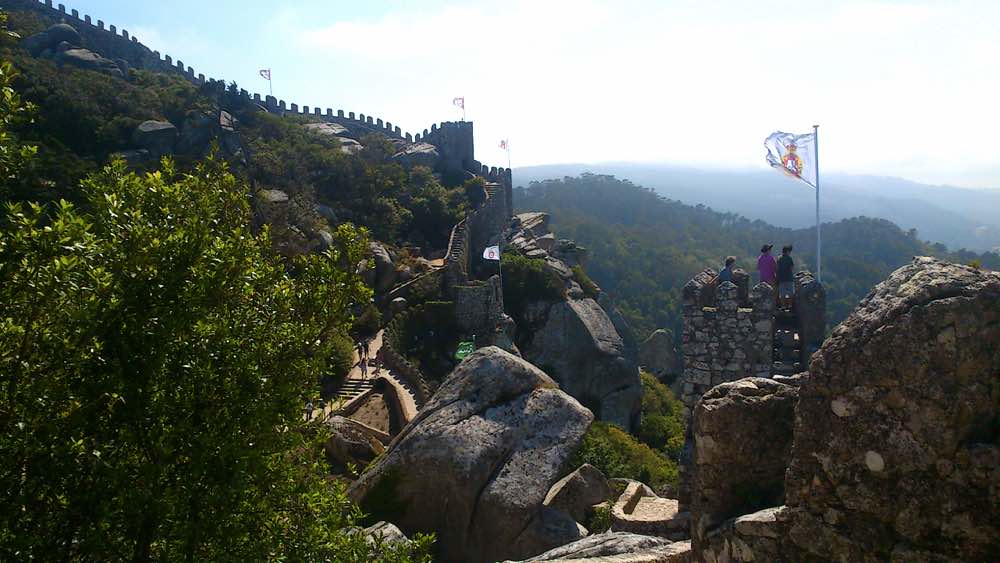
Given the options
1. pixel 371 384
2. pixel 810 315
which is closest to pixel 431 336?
pixel 371 384

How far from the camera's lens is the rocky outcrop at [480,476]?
10492 mm

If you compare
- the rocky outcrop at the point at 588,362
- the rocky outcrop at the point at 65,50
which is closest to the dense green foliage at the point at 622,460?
the rocky outcrop at the point at 588,362

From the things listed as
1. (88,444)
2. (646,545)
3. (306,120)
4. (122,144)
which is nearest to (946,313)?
(646,545)

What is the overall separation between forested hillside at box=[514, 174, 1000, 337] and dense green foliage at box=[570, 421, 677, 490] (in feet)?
134

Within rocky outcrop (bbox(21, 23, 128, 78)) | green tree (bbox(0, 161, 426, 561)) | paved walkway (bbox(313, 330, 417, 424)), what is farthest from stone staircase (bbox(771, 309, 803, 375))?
rocky outcrop (bbox(21, 23, 128, 78))

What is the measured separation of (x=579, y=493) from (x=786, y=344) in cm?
447

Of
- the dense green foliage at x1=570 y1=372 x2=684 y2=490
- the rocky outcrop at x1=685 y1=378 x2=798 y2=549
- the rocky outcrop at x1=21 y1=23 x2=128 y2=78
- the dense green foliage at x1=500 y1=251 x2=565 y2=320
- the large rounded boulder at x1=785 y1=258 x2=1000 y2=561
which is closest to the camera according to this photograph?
the large rounded boulder at x1=785 y1=258 x2=1000 y2=561

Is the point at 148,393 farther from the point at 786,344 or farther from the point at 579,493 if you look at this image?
the point at 786,344

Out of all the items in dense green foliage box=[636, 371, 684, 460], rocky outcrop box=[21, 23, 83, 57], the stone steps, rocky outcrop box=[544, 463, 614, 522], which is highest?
rocky outcrop box=[21, 23, 83, 57]

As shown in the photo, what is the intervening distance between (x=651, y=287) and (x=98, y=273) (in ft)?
307

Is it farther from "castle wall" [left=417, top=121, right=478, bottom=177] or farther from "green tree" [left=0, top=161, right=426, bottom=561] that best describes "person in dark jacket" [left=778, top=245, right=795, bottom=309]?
"castle wall" [left=417, top=121, right=478, bottom=177]

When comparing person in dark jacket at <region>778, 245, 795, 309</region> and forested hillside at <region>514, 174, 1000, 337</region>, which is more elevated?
person in dark jacket at <region>778, 245, 795, 309</region>

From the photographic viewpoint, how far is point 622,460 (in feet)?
66.4

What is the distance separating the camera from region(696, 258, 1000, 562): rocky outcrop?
3857mm
